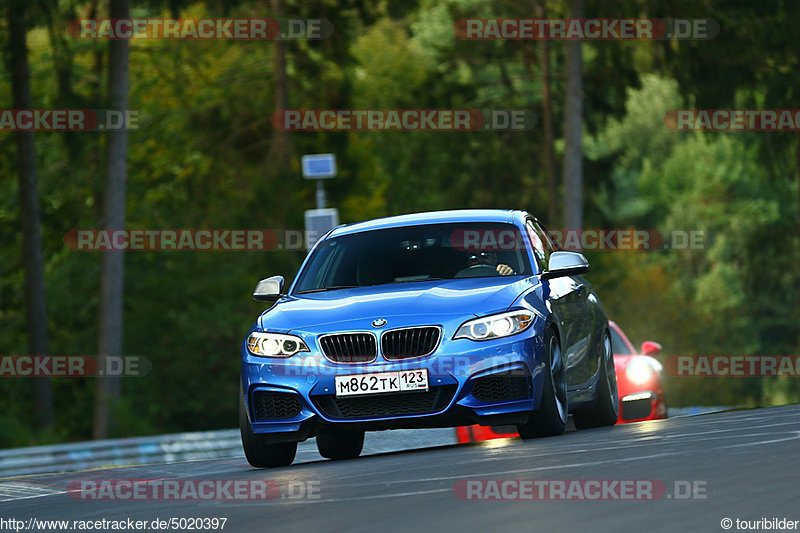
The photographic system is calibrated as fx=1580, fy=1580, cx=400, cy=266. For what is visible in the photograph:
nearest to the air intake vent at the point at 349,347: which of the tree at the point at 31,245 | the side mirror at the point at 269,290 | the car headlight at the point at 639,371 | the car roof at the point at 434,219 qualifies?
the side mirror at the point at 269,290

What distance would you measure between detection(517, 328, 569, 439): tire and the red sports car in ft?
14.1

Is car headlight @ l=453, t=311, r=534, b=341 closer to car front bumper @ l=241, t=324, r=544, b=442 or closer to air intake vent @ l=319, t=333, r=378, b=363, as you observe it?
car front bumper @ l=241, t=324, r=544, b=442

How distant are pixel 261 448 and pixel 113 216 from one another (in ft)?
53.9

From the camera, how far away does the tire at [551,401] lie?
→ 10.9 m

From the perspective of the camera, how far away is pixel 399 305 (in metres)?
10.8

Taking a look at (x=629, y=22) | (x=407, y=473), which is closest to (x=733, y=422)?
(x=407, y=473)

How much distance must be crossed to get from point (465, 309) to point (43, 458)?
10.3 metres

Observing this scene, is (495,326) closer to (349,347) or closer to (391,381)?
(391,381)

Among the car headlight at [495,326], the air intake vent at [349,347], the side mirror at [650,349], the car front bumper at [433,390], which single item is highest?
the car headlight at [495,326]

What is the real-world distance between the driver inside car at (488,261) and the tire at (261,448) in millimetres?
1924

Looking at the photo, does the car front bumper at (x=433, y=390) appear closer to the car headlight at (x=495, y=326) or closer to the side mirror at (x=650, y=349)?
the car headlight at (x=495, y=326)

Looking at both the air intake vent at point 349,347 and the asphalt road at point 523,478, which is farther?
the air intake vent at point 349,347

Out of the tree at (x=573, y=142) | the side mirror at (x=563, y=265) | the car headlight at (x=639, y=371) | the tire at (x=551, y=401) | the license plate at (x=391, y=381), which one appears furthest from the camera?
the tree at (x=573, y=142)

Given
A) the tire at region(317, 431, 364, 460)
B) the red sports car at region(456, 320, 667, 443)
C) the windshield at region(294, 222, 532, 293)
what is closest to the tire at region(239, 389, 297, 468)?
the tire at region(317, 431, 364, 460)
